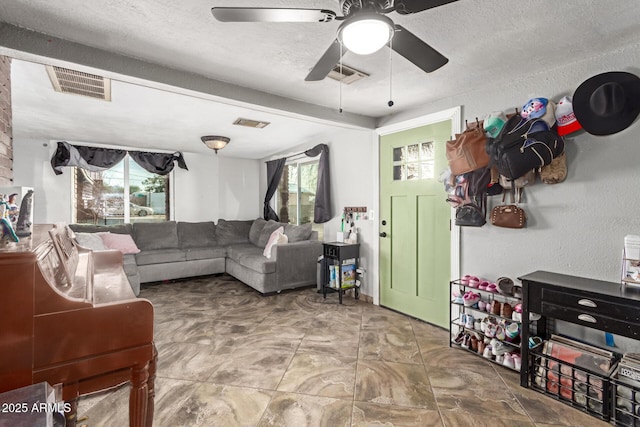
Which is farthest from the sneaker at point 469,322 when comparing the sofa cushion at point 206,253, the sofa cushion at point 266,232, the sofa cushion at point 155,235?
the sofa cushion at point 155,235

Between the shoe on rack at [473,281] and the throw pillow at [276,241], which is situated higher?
the throw pillow at [276,241]

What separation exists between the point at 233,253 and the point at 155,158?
2273mm

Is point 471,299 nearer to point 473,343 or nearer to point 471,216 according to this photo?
point 473,343

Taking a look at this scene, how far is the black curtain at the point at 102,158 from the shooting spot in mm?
4594

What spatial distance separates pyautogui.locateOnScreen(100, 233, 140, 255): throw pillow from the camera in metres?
4.28

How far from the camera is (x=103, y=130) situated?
4.09 meters

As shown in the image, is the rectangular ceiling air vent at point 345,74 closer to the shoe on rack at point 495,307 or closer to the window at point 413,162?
the window at point 413,162

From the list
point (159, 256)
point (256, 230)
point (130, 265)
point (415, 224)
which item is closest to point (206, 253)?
point (159, 256)

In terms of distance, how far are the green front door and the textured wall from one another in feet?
10.6

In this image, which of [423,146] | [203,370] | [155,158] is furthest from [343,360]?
[155,158]

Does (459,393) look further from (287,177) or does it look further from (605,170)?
(287,177)

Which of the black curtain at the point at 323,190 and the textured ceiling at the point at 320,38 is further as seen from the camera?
the black curtain at the point at 323,190

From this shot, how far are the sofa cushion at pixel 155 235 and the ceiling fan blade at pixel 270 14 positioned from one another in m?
4.51

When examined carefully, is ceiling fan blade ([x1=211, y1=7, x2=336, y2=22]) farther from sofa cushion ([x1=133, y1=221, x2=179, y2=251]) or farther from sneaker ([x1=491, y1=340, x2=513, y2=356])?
sofa cushion ([x1=133, y1=221, x2=179, y2=251])
